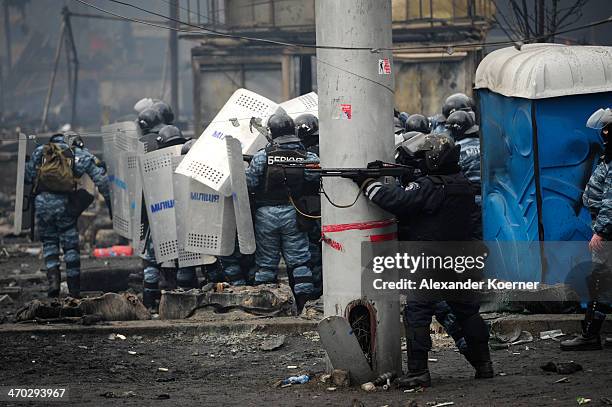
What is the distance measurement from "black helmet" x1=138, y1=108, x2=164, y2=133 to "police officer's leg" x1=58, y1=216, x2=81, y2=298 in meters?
1.35

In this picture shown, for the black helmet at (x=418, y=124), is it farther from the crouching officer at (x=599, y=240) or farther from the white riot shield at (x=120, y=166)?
the crouching officer at (x=599, y=240)

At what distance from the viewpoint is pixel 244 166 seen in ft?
34.4

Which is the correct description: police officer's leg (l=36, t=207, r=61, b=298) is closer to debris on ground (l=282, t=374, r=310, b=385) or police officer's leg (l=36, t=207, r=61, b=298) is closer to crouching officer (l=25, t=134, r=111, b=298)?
crouching officer (l=25, t=134, r=111, b=298)

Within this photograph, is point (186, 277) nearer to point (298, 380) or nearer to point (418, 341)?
point (298, 380)

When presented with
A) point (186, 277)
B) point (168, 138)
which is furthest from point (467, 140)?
point (186, 277)

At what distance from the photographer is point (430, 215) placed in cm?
680

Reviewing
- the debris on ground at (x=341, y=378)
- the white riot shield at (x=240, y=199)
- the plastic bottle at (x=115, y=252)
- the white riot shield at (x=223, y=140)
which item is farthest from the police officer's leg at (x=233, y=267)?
the plastic bottle at (x=115, y=252)

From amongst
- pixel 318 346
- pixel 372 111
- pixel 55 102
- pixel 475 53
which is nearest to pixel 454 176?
pixel 372 111

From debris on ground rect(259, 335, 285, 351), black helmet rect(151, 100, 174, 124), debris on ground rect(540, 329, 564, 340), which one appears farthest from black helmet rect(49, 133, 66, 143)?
debris on ground rect(540, 329, 564, 340)

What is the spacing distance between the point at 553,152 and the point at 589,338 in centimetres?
193

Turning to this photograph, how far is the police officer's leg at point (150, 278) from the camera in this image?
1154cm

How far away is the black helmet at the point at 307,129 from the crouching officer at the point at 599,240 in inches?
137

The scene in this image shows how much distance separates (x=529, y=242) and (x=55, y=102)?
42.7 m

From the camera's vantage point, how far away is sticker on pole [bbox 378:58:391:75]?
6809 millimetres
